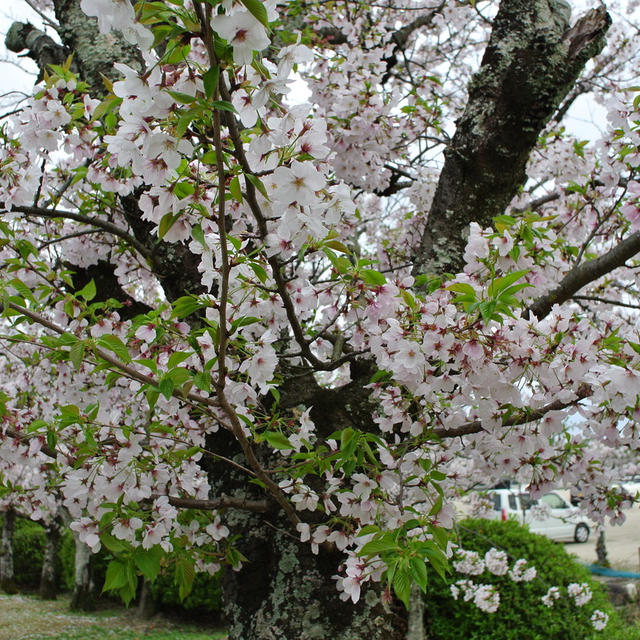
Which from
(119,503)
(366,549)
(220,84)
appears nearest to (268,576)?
(119,503)

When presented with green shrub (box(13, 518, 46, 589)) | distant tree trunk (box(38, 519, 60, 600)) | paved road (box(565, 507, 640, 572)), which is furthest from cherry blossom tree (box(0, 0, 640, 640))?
green shrub (box(13, 518, 46, 589))

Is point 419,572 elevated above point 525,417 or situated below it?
below

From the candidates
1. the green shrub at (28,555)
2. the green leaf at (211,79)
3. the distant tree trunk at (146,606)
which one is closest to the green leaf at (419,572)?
the green leaf at (211,79)

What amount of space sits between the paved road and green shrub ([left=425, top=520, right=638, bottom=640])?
500 cm

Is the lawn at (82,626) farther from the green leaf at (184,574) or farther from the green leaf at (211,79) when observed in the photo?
the green leaf at (211,79)

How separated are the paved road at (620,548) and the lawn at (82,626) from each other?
6.65 m

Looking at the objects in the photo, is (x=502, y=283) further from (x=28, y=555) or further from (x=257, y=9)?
(x=28, y=555)

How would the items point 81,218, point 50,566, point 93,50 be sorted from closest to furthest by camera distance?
point 81,218
point 93,50
point 50,566

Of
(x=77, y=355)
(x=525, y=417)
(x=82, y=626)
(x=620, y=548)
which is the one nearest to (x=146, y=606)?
(x=82, y=626)

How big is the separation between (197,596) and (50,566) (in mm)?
3804

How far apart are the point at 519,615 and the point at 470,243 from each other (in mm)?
4420

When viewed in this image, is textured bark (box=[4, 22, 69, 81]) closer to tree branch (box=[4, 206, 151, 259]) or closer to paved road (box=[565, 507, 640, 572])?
tree branch (box=[4, 206, 151, 259])

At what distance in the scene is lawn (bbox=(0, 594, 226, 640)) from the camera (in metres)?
7.34

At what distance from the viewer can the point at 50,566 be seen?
1031 cm
